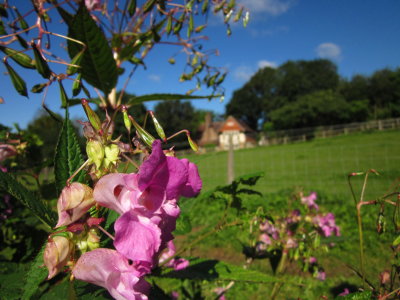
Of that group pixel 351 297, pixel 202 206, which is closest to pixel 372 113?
pixel 202 206

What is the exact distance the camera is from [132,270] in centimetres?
38

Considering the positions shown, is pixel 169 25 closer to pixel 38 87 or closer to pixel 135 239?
pixel 38 87

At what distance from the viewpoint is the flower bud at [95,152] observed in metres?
0.40

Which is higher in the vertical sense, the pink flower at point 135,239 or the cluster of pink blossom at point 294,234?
the pink flower at point 135,239

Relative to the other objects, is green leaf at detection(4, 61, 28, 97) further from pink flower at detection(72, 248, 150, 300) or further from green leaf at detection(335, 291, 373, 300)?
green leaf at detection(335, 291, 373, 300)

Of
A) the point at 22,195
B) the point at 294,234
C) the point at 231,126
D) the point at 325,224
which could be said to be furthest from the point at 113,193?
the point at 231,126

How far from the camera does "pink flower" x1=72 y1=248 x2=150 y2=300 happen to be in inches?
14.7

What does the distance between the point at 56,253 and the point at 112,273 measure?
0.25 ft

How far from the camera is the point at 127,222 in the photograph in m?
0.36

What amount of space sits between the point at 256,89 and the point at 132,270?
49.4 meters

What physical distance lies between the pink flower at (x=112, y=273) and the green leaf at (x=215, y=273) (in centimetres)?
33

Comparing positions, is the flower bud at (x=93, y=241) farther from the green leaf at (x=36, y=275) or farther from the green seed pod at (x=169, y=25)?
the green seed pod at (x=169, y=25)

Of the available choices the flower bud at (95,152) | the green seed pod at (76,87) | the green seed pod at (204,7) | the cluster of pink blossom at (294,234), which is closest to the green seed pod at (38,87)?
the green seed pod at (76,87)

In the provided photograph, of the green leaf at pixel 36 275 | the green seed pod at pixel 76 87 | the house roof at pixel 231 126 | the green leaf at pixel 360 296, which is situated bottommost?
the green leaf at pixel 360 296
